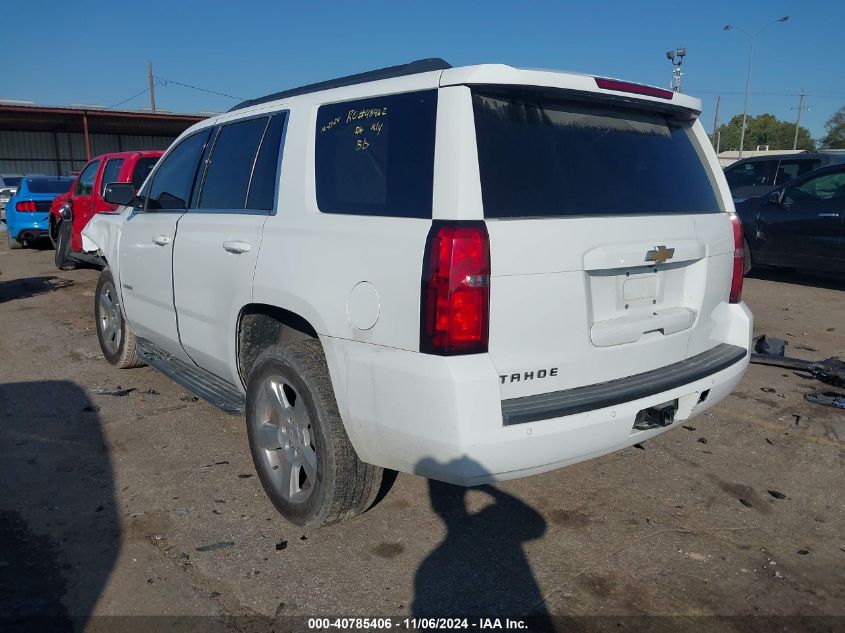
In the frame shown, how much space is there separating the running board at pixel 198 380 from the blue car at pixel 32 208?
1163cm

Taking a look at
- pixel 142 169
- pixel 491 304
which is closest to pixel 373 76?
pixel 491 304

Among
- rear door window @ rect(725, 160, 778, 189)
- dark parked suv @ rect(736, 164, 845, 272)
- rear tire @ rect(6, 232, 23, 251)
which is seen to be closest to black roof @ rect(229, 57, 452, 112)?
dark parked suv @ rect(736, 164, 845, 272)

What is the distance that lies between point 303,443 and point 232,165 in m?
1.72

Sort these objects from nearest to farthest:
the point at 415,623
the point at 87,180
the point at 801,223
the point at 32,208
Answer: the point at 415,623 < the point at 801,223 < the point at 87,180 < the point at 32,208

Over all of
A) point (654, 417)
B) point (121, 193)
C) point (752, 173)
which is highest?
point (752, 173)

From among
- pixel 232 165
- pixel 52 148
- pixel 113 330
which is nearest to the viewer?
pixel 232 165

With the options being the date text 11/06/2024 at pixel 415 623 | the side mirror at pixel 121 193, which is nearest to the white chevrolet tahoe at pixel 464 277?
the date text 11/06/2024 at pixel 415 623

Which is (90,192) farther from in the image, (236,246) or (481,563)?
(481,563)

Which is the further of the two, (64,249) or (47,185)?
(47,185)

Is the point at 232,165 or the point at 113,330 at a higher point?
the point at 232,165

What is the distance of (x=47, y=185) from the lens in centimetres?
1526

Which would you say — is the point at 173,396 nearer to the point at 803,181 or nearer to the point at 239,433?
the point at 239,433

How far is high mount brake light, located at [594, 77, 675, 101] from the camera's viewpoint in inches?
119

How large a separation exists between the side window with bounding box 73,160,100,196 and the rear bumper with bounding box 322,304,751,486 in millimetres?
9900
